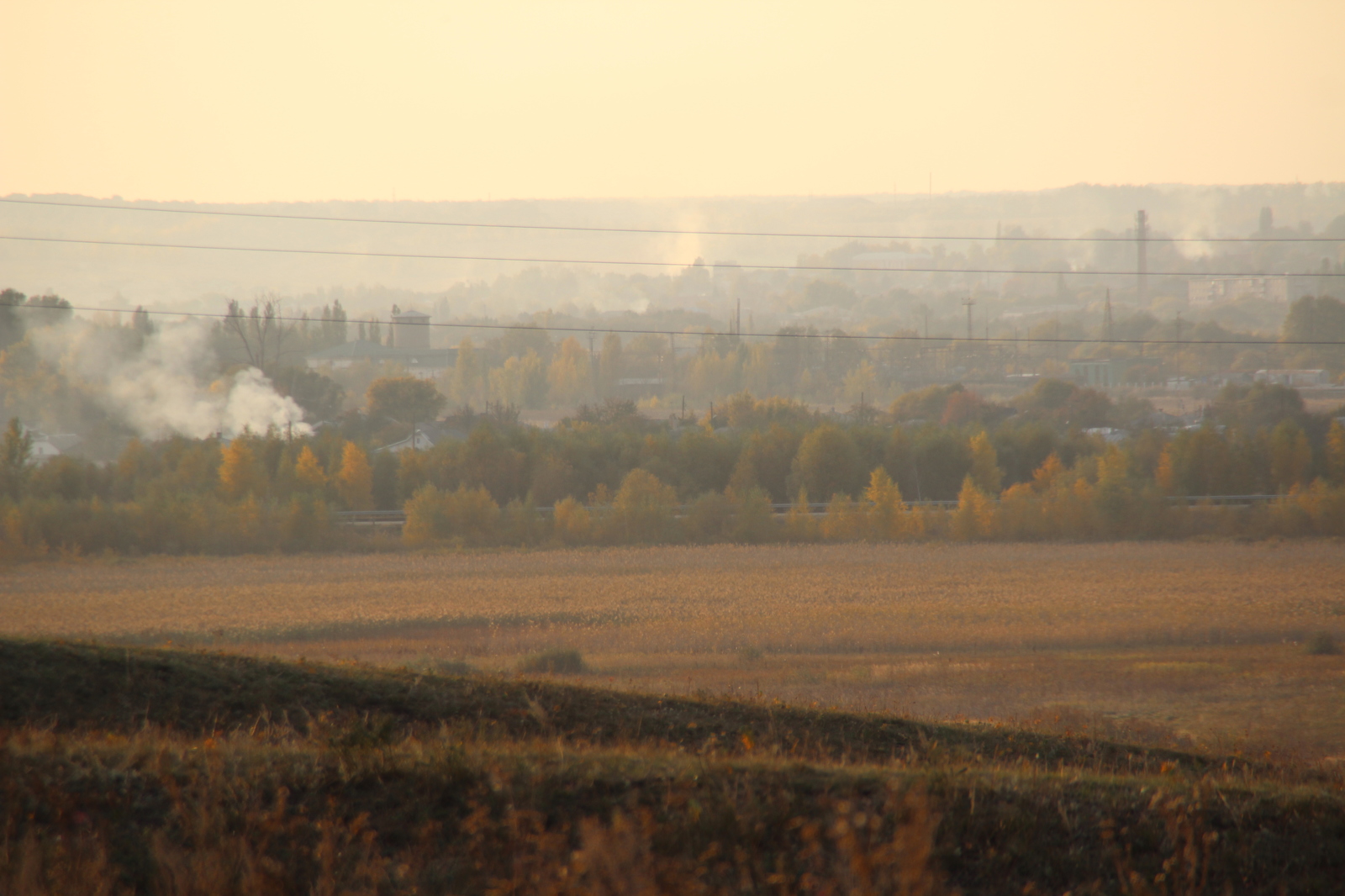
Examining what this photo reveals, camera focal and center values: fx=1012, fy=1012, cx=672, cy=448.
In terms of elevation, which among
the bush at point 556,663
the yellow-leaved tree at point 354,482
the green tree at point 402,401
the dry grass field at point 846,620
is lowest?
the dry grass field at point 846,620

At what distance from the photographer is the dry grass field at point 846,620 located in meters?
17.9

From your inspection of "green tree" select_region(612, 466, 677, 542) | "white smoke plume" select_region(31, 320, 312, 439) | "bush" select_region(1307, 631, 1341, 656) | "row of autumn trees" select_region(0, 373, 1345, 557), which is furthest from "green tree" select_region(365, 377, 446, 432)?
"bush" select_region(1307, 631, 1341, 656)

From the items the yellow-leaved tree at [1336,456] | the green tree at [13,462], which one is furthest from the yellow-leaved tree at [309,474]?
the yellow-leaved tree at [1336,456]

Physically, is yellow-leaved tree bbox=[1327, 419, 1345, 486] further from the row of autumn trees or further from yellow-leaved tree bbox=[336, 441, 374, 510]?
yellow-leaved tree bbox=[336, 441, 374, 510]

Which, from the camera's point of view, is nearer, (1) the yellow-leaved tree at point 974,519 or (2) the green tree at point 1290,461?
(1) the yellow-leaved tree at point 974,519

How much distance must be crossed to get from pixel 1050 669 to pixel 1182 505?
32.3 m

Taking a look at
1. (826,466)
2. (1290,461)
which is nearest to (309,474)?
(826,466)

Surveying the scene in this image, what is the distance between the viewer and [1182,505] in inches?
1901

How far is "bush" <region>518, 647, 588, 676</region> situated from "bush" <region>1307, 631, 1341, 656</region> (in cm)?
1612

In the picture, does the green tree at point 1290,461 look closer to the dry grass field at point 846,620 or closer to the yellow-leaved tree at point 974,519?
the dry grass field at point 846,620

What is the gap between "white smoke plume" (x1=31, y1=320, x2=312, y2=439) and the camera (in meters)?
85.6

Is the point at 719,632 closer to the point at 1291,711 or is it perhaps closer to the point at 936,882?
the point at 1291,711

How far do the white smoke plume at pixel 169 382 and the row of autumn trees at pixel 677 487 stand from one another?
2022 centimetres

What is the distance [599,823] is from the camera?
5660 mm
